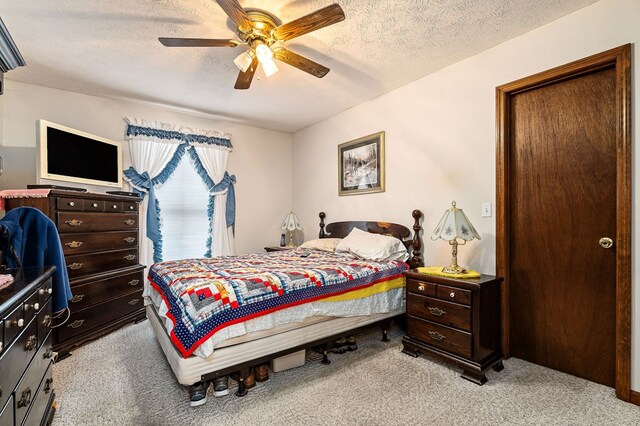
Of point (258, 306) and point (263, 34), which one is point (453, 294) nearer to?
point (258, 306)

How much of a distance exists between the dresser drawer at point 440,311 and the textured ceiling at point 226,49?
2073 millimetres

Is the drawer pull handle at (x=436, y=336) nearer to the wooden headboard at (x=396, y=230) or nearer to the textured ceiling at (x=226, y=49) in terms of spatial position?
the wooden headboard at (x=396, y=230)

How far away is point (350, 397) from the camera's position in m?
1.94

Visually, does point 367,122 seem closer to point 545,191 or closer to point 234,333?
point 545,191

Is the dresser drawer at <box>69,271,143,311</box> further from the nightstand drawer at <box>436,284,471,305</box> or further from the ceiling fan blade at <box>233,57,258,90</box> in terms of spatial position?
the nightstand drawer at <box>436,284,471,305</box>

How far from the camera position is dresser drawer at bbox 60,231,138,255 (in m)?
2.70

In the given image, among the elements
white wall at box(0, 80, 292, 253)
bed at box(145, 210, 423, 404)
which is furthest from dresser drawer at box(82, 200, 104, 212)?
bed at box(145, 210, 423, 404)

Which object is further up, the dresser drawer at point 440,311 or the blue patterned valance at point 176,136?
the blue patterned valance at point 176,136

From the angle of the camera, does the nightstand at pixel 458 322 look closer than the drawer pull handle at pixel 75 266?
Yes

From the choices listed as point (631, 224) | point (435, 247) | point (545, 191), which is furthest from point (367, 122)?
point (631, 224)

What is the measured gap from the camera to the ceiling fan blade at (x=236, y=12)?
Result: 171 centimetres

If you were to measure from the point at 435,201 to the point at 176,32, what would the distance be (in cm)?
266

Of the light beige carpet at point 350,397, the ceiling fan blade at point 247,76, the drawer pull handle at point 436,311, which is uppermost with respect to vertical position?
the ceiling fan blade at point 247,76

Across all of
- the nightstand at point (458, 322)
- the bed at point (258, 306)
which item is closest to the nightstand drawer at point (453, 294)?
the nightstand at point (458, 322)
